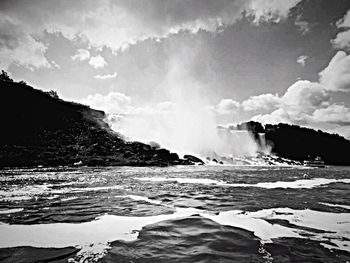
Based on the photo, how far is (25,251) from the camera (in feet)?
16.7

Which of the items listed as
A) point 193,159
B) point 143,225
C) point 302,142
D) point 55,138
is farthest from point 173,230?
point 302,142

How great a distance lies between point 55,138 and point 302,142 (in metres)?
113

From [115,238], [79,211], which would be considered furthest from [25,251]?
[79,211]

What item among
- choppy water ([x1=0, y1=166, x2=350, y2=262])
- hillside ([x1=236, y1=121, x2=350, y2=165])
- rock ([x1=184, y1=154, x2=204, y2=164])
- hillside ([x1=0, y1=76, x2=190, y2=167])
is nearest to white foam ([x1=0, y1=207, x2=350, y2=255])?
choppy water ([x1=0, y1=166, x2=350, y2=262])

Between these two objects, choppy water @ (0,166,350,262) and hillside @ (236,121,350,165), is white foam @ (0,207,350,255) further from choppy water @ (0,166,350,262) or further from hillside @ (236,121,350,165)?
hillside @ (236,121,350,165)

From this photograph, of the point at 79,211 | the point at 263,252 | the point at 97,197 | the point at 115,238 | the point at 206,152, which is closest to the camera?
the point at 263,252

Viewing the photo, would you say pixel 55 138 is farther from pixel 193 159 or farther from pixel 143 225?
pixel 143 225

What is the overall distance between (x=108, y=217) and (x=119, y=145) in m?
49.1

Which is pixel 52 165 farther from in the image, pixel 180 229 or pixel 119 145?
pixel 180 229

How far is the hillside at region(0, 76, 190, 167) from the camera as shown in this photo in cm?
4522

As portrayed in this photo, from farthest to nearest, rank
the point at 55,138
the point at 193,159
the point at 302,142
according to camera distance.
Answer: the point at 302,142 → the point at 193,159 → the point at 55,138

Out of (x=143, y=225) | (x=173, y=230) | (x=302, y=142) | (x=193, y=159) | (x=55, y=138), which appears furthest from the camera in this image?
(x=302, y=142)

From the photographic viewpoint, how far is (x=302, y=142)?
366ft

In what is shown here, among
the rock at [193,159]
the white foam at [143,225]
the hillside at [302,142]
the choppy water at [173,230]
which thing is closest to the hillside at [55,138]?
the rock at [193,159]
